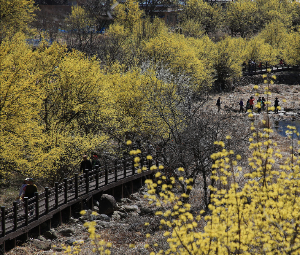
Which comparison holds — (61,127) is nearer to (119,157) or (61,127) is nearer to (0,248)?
(119,157)

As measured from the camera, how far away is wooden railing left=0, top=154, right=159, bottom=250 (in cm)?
1282

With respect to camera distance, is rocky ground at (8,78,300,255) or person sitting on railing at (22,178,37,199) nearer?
rocky ground at (8,78,300,255)

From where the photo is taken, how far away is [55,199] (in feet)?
50.0

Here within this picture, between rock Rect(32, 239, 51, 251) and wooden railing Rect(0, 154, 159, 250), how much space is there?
566mm

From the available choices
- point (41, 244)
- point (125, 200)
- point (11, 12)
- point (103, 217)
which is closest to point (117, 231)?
point (103, 217)

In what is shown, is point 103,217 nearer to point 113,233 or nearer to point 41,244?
point 113,233

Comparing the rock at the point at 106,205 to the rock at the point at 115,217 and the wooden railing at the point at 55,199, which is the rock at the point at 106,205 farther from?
the wooden railing at the point at 55,199

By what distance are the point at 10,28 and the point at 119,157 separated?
73.2ft

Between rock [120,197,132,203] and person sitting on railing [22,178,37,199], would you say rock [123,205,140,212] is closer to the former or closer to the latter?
rock [120,197,132,203]

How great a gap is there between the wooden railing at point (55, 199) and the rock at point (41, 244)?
1.86 feet

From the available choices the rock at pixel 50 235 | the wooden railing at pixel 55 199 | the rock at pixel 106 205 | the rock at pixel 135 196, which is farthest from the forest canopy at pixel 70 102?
the rock at pixel 50 235

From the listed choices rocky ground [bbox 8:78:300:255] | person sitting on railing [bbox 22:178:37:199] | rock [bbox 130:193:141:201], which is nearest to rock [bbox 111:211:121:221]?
rocky ground [bbox 8:78:300:255]

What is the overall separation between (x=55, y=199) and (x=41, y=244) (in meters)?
2.09

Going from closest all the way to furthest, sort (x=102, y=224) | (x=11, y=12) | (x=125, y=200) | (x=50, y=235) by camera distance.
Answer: (x=50, y=235) < (x=102, y=224) < (x=125, y=200) < (x=11, y=12)
